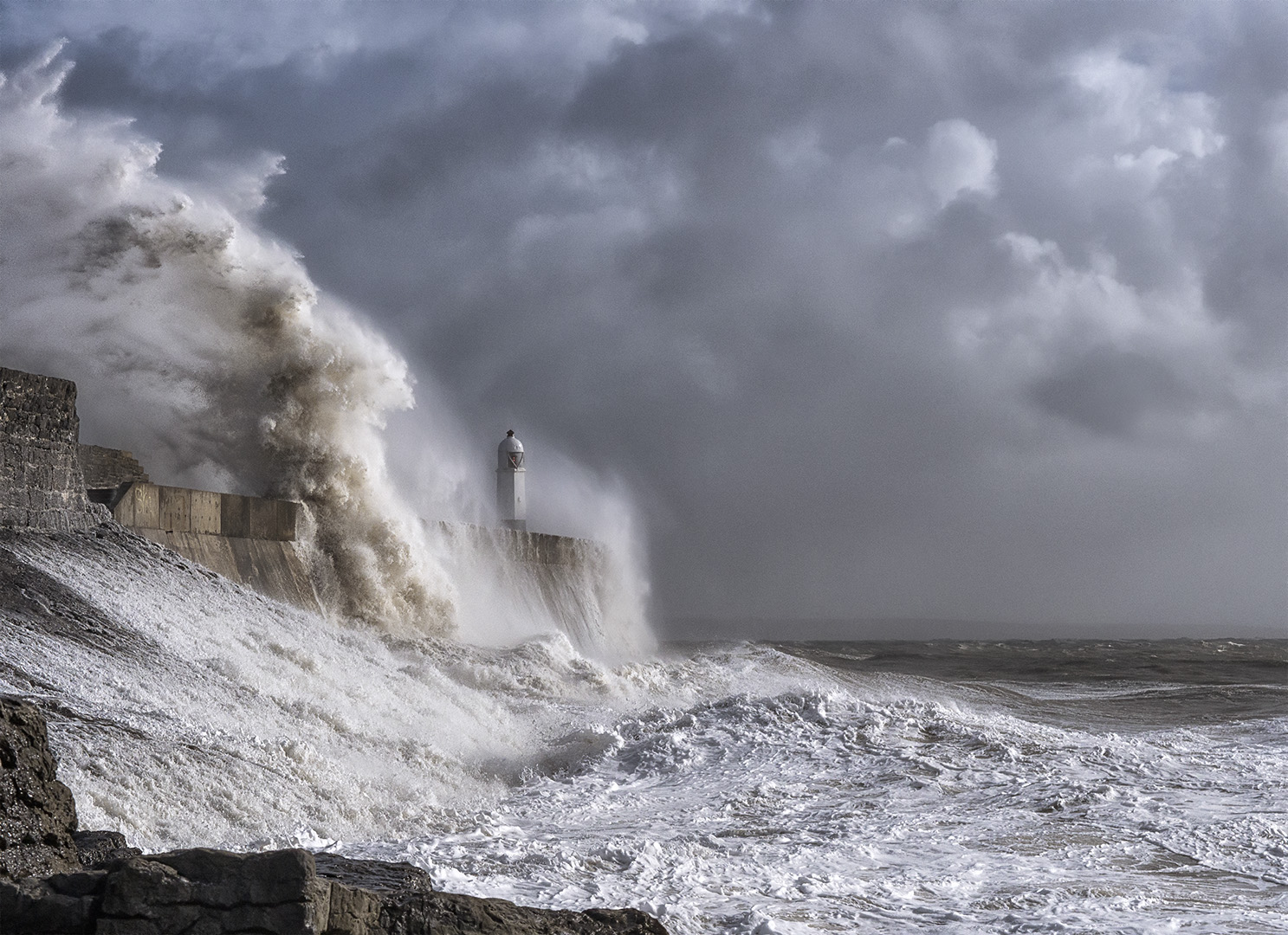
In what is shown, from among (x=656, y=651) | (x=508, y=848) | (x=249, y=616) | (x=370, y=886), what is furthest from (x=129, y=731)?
(x=656, y=651)

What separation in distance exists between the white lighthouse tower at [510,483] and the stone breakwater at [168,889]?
17.2m

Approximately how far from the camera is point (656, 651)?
21578 mm

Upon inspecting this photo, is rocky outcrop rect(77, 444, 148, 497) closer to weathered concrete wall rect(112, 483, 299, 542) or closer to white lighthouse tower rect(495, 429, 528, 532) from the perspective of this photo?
weathered concrete wall rect(112, 483, 299, 542)

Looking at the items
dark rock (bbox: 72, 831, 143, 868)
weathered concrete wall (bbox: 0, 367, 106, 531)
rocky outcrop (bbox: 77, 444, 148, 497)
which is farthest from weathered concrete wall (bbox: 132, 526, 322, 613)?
dark rock (bbox: 72, 831, 143, 868)

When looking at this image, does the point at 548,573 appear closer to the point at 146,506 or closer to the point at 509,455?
the point at 509,455

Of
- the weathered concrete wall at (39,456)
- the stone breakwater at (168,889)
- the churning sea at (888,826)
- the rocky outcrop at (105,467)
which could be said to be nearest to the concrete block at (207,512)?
the rocky outcrop at (105,467)

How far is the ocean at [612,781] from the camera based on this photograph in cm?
504

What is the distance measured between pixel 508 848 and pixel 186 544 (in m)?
5.47

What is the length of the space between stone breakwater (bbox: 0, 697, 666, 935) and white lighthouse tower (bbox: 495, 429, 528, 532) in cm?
1718

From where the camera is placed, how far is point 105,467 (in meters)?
10.4

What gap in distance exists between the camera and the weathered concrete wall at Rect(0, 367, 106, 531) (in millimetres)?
7586

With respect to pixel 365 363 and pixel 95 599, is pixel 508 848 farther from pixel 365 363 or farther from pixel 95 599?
pixel 365 363

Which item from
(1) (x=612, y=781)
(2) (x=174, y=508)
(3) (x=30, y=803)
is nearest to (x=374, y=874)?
(3) (x=30, y=803)

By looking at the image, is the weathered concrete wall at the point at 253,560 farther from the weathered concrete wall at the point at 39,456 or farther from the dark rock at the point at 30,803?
the dark rock at the point at 30,803
